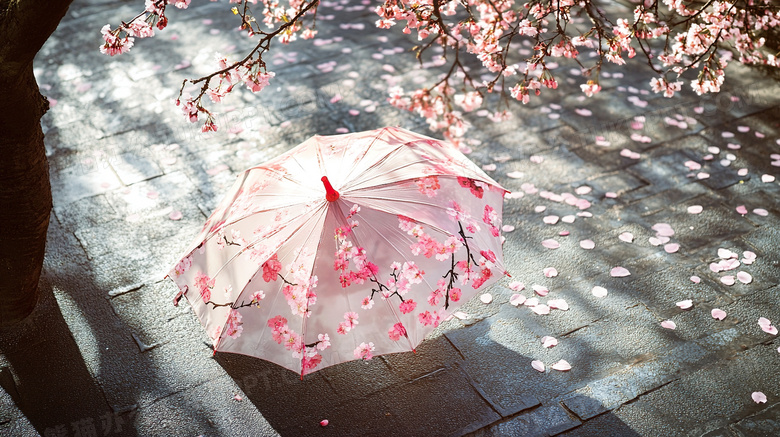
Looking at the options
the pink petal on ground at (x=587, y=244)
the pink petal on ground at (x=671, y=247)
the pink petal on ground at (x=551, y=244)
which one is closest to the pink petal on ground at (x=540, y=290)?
the pink petal on ground at (x=551, y=244)

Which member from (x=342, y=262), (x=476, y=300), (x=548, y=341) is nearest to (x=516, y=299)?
(x=476, y=300)

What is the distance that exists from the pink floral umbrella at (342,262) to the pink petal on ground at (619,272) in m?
1.60

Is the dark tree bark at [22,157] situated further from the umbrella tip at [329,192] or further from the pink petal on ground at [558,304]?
the pink petal on ground at [558,304]

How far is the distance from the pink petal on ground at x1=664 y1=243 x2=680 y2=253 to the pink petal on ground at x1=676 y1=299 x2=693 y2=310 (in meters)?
0.55

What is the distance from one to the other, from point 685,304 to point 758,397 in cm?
82

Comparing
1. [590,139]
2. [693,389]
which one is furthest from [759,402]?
[590,139]

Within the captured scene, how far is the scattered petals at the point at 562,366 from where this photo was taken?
4043 millimetres

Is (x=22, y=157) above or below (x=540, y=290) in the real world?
above

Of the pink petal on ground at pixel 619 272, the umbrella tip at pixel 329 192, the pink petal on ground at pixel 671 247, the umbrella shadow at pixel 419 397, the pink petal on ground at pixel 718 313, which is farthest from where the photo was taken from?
the pink petal on ground at pixel 671 247

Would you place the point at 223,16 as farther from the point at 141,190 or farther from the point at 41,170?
the point at 41,170

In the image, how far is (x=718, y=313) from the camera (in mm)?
Answer: 4383

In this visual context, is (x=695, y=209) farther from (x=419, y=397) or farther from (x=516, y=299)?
(x=419, y=397)

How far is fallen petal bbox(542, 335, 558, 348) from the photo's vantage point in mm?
4207

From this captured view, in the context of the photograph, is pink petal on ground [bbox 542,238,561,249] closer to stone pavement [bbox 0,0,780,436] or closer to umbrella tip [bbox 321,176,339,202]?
stone pavement [bbox 0,0,780,436]
